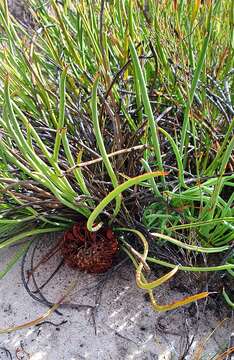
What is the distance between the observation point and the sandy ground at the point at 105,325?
2.70 ft

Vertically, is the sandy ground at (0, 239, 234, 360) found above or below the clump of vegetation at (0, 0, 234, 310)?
below

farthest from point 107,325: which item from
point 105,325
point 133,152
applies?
point 133,152

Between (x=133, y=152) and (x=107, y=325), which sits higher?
(x=133, y=152)

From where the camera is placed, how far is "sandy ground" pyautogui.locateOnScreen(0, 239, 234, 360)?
82cm

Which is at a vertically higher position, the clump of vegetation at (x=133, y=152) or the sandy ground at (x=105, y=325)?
the clump of vegetation at (x=133, y=152)

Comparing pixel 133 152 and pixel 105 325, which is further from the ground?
pixel 133 152

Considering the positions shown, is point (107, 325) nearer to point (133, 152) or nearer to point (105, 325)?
point (105, 325)

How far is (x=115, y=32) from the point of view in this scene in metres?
1.10

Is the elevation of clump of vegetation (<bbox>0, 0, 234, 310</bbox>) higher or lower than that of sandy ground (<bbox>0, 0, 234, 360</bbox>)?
higher

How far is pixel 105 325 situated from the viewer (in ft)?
2.83

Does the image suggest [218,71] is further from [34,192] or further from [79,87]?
[34,192]

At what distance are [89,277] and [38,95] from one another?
0.40m

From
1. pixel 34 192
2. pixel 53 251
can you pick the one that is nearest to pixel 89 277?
pixel 53 251

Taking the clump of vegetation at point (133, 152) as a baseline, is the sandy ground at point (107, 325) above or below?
below
